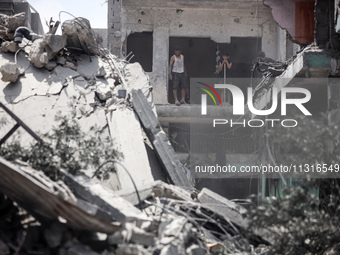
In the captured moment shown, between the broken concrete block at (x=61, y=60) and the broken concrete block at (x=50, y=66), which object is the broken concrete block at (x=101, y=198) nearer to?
the broken concrete block at (x=50, y=66)

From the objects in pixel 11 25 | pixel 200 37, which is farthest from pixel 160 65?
pixel 11 25

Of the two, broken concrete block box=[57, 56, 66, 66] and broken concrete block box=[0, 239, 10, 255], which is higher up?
broken concrete block box=[57, 56, 66, 66]

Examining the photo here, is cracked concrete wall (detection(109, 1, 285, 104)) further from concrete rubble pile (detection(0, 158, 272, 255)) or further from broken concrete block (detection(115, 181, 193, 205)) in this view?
concrete rubble pile (detection(0, 158, 272, 255))

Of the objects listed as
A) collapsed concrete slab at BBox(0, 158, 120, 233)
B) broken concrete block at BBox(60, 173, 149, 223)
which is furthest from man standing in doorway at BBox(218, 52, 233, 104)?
collapsed concrete slab at BBox(0, 158, 120, 233)

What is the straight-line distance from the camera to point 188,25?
60.0ft

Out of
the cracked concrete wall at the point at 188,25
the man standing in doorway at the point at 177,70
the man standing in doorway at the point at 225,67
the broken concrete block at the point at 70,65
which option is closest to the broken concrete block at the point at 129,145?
the broken concrete block at the point at 70,65

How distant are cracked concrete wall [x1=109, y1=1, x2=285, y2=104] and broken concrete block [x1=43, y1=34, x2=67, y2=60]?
7.94 metres

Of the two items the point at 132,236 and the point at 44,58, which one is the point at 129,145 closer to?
the point at 44,58

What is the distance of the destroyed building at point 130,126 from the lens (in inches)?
204

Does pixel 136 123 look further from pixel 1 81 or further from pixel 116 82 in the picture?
pixel 1 81

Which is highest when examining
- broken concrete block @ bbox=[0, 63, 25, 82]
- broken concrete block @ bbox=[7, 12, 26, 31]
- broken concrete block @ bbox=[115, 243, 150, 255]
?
broken concrete block @ bbox=[7, 12, 26, 31]

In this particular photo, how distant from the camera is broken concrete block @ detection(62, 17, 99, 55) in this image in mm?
10094

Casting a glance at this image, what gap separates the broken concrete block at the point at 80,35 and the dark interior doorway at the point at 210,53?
29.0ft

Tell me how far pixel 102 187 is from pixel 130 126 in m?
2.79
